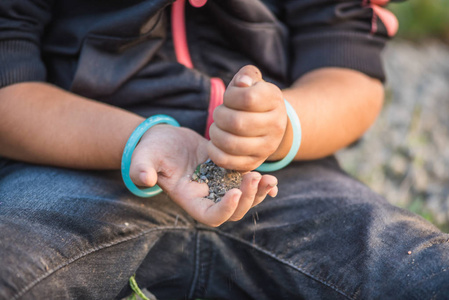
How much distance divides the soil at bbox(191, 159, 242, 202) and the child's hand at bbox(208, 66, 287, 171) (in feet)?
0.17

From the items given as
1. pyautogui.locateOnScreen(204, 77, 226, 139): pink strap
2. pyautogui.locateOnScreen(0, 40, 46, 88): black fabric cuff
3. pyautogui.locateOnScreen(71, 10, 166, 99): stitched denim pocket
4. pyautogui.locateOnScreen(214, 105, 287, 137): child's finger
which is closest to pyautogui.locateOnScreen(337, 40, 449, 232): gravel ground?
pyautogui.locateOnScreen(204, 77, 226, 139): pink strap

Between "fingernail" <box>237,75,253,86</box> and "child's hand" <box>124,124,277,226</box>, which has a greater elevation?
"fingernail" <box>237,75,253,86</box>

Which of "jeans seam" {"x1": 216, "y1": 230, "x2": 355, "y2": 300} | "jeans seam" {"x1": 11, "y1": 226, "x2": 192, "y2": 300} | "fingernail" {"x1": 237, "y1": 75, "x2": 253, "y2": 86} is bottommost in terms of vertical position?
"jeans seam" {"x1": 216, "y1": 230, "x2": 355, "y2": 300}

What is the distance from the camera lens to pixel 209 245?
4.04ft

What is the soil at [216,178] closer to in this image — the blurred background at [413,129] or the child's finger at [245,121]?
the child's finger at [245,121]

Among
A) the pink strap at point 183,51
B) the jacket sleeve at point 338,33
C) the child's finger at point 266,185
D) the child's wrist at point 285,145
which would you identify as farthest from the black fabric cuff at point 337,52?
the child's finger at point 266,185

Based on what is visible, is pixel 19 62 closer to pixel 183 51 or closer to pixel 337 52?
pixel 183 51

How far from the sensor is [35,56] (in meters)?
1.36

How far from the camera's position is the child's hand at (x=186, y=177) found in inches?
35.7

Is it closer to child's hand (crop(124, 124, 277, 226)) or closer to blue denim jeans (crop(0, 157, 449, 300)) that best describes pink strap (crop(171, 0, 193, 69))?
child's hand (crop(124, 124, 277, 226))

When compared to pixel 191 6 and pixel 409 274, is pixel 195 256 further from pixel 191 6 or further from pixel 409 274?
pixel 191 6

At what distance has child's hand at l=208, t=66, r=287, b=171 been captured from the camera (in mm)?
903

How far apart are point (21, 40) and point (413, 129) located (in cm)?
198

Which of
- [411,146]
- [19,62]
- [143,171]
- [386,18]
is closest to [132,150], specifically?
[143,171]
